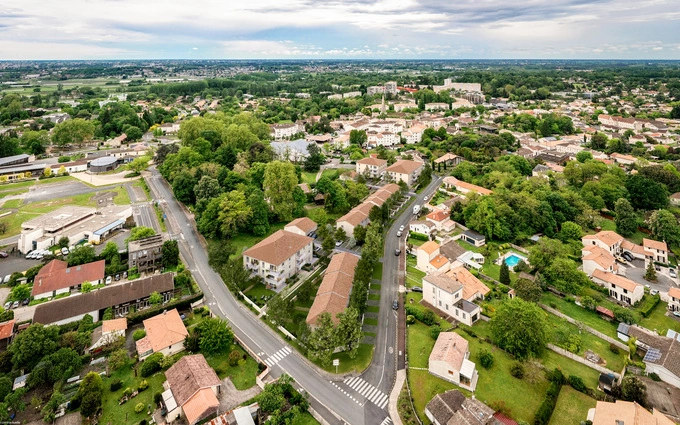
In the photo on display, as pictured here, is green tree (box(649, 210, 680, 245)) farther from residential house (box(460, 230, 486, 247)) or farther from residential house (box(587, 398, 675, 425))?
residential house (box(587, 398, 675, 425))

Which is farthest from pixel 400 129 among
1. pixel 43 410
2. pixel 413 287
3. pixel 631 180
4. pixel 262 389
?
pixel 43 410

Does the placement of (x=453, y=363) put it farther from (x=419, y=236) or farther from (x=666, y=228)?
(x=666, y=228)

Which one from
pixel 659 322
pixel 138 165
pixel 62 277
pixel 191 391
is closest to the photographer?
pixel 191 391

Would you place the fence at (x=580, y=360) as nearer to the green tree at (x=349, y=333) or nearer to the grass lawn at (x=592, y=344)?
the grass lawn at (x=592, y=344)

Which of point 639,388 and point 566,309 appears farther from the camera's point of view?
point 566,309

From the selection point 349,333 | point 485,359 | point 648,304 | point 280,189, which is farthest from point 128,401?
point 648,304

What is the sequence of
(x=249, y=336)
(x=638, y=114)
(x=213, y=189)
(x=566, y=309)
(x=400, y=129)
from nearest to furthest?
1. (x=249, y=336)
2. (x=566, y=309)
3. (x=213, y=189)
4. (x=400, y=129)
5. (x=638, y=114)

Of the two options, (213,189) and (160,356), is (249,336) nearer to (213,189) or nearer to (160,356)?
(160,356)
